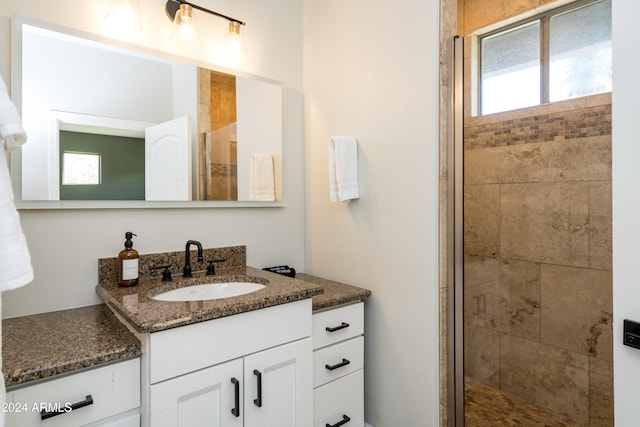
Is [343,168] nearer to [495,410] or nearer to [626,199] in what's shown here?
[626,199]

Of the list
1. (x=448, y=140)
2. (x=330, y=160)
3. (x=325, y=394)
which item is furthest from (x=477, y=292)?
(x=330, y=160)

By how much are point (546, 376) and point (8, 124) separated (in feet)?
6.75

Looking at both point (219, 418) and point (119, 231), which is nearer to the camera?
point (219, 418)

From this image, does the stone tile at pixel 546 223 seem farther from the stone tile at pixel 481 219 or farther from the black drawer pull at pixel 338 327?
the black drawer pull at pixel 338 327

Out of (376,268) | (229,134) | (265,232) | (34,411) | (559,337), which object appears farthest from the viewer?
(265,232)

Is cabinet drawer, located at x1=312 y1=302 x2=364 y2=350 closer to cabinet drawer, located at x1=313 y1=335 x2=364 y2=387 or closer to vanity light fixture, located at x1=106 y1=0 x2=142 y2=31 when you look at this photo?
cabinet drawer, located at x1=313 y1=335 x2=364 y2=387

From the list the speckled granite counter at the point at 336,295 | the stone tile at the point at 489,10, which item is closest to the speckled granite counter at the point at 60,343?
the speckled granite counter at the point at 336,295

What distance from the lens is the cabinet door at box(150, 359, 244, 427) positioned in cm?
114

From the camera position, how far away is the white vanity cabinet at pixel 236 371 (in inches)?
45.1

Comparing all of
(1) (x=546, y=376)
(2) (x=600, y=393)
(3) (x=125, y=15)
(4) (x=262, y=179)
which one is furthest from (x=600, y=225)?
(3) (x=125, y=15)

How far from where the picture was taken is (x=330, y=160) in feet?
6.22

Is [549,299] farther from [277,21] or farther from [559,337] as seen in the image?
[277,21]

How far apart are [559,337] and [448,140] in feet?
3.17

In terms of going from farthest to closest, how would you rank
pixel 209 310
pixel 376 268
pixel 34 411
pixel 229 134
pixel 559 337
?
pixel 229 134 < pixel 376 268 < pixel 559 337 < pixel 209 310 < pixel 34 411
